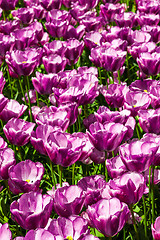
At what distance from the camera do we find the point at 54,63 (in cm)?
278

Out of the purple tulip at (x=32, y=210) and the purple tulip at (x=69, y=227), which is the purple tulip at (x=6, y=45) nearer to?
the purple tulip at (x=32, y=210)

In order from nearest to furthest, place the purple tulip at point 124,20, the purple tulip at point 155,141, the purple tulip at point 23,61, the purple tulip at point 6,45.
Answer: the purple tulip at point 155,141, the purple tulip at point 23,61, the purple tulip at point 6,45, the purple tulip at point 124,20

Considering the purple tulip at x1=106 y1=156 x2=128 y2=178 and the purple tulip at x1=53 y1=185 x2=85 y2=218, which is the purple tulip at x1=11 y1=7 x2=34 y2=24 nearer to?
the purple tulip at x1=106 y1=156 x2=128 y2=178

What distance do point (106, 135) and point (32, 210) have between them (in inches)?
17.7

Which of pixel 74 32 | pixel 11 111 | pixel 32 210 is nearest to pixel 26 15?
pixel 74 32

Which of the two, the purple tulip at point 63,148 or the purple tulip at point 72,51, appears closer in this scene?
the purple tulip at point 63,148

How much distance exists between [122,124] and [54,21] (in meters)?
1.66

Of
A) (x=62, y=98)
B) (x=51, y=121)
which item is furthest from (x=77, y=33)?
(x=51, y=121)

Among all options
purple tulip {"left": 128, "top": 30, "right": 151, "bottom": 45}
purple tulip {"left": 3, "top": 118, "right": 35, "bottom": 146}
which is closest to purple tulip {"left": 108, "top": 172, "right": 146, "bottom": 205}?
purple tulip {"left": 3, "top": 118, "right": 35, "bottom": 146}

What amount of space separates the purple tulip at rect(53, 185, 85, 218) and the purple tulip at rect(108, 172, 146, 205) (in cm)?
12

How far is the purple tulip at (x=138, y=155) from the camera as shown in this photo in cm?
170

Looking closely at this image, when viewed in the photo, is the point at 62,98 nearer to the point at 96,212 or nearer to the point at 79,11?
the point at 96,212

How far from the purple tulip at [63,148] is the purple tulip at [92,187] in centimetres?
10

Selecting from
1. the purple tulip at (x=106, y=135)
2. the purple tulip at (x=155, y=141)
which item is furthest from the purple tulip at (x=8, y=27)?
the purple tulip at (x=155, y=141)
